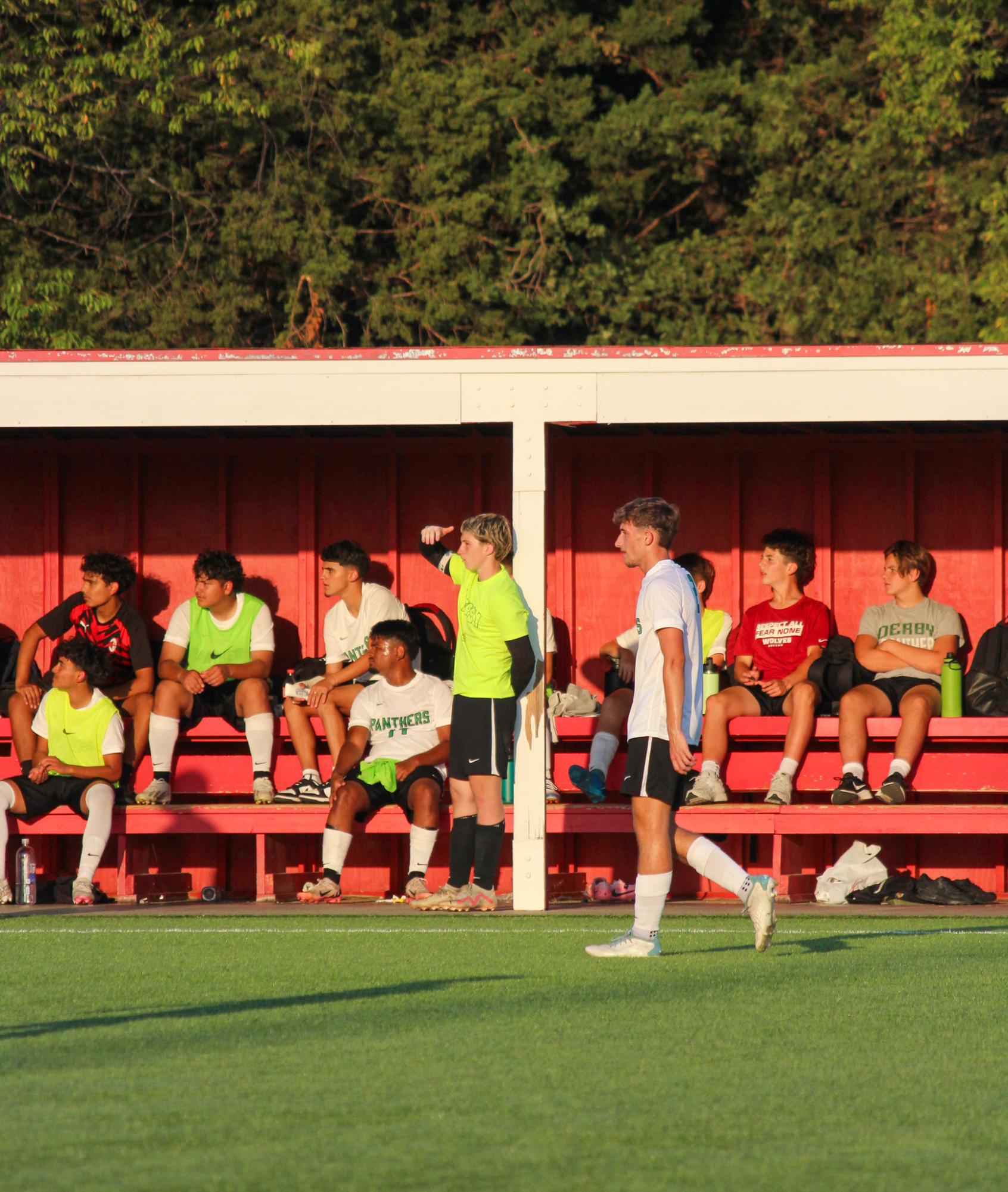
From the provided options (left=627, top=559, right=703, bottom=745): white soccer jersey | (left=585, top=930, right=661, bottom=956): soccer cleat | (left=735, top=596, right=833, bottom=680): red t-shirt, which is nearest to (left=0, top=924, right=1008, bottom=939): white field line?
(left=585, top=930, right=661, bottom=956): soccer cleat

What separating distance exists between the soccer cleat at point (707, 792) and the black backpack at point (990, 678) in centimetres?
143

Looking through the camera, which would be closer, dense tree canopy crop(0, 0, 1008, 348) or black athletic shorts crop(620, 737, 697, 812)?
black athletic shorts crop(620, 737, 697, 812)

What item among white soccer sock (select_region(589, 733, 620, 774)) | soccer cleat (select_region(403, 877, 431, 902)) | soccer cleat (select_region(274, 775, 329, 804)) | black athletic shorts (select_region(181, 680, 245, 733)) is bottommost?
soccer cleat (select_region(403, 877, 431, 902))

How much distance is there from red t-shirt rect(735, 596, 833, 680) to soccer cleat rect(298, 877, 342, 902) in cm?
269

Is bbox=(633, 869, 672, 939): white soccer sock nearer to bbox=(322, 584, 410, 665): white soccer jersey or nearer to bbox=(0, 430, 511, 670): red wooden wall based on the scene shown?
bbox=(322, 584, 410, 665): white soccer jersey

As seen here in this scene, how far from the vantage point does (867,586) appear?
10867 mm

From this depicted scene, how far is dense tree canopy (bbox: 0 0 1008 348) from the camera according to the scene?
18578mm

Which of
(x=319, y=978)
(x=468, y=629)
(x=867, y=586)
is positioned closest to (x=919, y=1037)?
(x=319, y=978)

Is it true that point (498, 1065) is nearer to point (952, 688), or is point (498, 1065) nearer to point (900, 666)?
point (952, 688)

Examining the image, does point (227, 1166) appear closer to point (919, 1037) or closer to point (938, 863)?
point (919, 1037)

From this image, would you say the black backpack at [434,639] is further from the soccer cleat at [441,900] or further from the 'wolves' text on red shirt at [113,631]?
the soccer cleat at [441,900]

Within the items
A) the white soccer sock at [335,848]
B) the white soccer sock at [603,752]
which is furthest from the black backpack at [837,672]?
the white soccer sock at [335,848]

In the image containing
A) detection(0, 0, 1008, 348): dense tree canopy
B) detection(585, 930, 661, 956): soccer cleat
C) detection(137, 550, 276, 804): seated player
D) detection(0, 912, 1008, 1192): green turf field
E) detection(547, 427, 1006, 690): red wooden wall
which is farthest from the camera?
detection(0, 0, 1008, 348): dense tree canopy

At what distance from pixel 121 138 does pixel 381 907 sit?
1200cm
